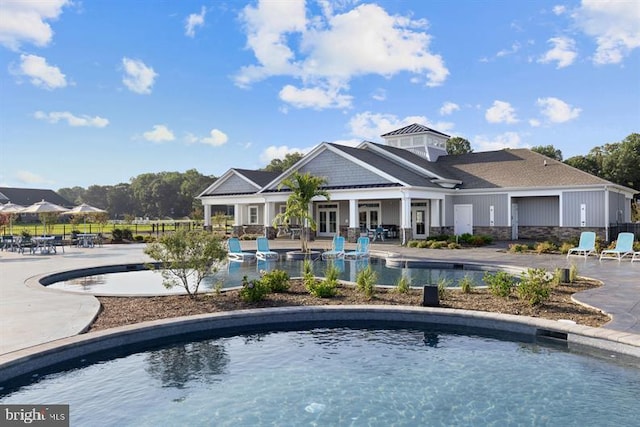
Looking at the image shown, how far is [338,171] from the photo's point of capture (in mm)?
29031

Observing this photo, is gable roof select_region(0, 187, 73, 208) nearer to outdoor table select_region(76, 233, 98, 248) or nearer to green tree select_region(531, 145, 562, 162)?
outdoor table select_region(76, 233, 98, 248)

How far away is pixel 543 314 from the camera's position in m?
8.70

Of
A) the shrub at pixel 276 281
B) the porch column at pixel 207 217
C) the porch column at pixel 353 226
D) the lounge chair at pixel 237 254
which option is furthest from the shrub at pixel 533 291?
the porch column at pixel 207 217

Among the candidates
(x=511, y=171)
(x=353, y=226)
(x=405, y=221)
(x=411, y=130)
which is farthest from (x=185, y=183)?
(x=511, y=171)

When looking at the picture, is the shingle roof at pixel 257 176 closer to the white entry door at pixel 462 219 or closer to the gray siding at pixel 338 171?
the gray siding at pixel 338 171

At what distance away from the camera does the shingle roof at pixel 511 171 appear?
84.8ft

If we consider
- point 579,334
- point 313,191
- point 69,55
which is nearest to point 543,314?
point 579,334

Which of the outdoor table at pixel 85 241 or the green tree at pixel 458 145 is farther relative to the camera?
the green tree at pixel 458 145

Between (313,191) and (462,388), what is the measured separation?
54.2 ft

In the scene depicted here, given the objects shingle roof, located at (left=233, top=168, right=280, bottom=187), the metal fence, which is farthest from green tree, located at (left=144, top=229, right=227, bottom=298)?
shingle roof, located at (left=233, top=168, right=280, bottom=187)

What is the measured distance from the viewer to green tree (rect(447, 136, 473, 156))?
5981cm

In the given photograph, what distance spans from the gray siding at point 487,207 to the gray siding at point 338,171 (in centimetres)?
554

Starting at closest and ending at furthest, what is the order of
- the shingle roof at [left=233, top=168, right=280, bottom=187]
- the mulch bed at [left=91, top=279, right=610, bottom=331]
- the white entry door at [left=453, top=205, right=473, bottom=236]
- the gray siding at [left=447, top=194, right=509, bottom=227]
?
the mulch bed at [left=91, top=279, right=610, bottom=331], the gray siding at [left=447, top=194, right=509, bottom=227], the white entry door at [left=453, top=205, right=473, bottom=236], the shingle roof at [left=233, top=168, right=280, bottom=187]

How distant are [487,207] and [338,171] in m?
9.06
